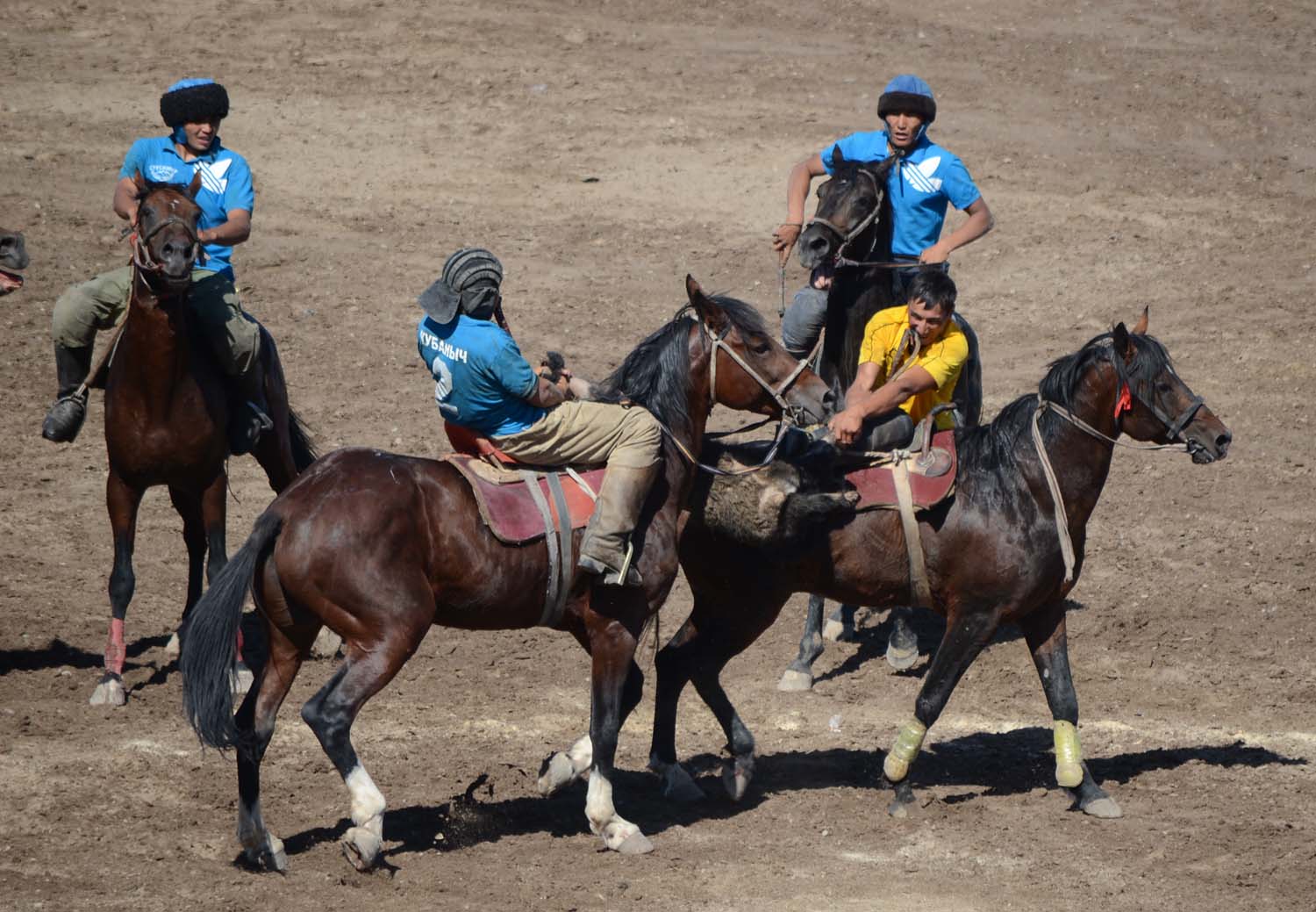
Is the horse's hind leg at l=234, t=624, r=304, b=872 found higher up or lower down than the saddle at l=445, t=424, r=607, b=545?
lower down

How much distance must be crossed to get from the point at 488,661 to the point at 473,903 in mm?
3293

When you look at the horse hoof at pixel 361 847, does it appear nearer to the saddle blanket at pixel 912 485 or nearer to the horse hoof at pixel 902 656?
the saddle blanket at pixel 912 485

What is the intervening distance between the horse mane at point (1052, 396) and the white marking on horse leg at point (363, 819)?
3177mm

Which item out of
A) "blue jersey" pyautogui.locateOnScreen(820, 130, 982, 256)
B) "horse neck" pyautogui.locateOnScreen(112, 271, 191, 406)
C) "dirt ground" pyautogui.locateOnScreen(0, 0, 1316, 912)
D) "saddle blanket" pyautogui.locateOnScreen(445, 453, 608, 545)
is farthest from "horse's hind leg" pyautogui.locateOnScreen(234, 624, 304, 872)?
"blue jersey" pyautogui.locateOnScreen(820, 130, 982, 256)

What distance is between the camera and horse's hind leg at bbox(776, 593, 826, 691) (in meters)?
9.88

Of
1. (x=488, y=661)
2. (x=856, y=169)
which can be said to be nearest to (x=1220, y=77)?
(x=856, y=169)

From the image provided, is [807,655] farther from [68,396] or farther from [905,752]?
[68,396]

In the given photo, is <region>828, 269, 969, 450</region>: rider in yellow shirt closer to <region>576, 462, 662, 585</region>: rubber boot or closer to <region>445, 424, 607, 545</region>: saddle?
<region>576, 462, 662, 585</region>: rubber boot

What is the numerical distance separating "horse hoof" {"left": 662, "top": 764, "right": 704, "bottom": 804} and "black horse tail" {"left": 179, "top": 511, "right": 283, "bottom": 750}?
2.21m

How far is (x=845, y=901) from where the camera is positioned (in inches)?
274

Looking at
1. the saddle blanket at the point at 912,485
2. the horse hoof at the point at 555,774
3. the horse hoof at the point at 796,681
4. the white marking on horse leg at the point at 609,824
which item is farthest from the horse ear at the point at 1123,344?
the horse hoof at the point at 555,774

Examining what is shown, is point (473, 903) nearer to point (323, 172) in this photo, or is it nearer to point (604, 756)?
point (604, 756)

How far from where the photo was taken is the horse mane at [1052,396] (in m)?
7.84

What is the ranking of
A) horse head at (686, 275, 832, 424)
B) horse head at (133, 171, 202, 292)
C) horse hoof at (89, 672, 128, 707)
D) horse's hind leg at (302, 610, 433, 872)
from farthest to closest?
horse hoof at (89, 672, 128, 707)
horse head at (133, 171, 202, 292)
horse head at (686, 275, 832, 424)
horse's hind leg at (302, 610, 433, 872)
